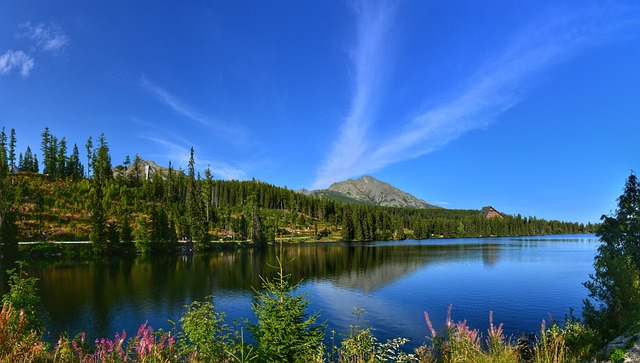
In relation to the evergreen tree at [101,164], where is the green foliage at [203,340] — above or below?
below

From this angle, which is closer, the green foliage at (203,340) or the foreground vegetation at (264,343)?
the foreground vegetation at (264,343)

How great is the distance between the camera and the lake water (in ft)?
112

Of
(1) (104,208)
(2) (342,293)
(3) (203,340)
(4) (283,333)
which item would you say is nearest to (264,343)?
(4) (283,333)

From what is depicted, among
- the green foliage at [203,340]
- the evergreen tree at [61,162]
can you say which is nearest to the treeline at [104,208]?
the evergreen tree at [61,162]

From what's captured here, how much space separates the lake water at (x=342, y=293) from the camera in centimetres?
3428

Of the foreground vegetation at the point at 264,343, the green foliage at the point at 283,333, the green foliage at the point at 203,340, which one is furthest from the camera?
the green foliage at the point at 203,340

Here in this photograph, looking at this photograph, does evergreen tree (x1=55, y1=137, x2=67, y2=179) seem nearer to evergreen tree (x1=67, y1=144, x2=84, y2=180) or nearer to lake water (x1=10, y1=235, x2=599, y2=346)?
evergreen tree (x1=67, y1=144, x2=84, y2=180)

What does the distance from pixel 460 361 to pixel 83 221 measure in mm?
129655

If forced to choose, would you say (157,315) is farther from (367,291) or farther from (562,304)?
(562,304)

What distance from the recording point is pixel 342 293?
1924 inches

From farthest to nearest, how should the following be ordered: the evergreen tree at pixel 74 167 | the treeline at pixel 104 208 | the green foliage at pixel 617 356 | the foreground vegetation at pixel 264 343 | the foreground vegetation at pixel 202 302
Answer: the evergreen tree at pixel 74 167 < the treeline at pixel 104 208 < the green foliage at pixel 617 356 < the foreground vegetation at pixel 202 302 < the foreground vegetation at pixel 264 343

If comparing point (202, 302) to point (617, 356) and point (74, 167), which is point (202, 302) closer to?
point (617, 356)

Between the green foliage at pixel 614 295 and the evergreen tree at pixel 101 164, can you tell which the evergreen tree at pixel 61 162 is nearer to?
the evergreen tree at pixel 101 164

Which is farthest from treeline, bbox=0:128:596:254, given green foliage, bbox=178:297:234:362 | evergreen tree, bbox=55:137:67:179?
green foliage, bbox=178:297:234:362
